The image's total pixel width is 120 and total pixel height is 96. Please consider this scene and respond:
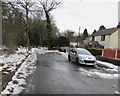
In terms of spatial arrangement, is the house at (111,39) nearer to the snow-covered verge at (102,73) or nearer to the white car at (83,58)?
the white car at (83,58)

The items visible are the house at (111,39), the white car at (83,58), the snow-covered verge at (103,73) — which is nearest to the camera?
the snow-covered verge at (103,73)

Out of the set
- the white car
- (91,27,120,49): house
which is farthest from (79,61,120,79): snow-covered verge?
(91,27,120,49): house

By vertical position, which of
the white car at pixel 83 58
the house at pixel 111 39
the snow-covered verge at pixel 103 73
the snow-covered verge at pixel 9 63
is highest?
the house at pixel 111 39

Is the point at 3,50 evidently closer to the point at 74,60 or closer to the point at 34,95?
the point at 74,60

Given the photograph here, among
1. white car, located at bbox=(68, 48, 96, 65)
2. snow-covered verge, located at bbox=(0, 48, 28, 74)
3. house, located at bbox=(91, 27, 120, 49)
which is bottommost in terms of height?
snow-covered verge, located at bbox=(0, 48, 28, 74)

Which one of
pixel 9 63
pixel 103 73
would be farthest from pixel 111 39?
pixel 103 73

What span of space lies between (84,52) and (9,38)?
8.65 meters

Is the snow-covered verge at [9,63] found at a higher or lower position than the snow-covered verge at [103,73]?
higher

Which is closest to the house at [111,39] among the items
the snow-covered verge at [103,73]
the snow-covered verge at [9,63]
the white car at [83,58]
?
the white car at [83,58]

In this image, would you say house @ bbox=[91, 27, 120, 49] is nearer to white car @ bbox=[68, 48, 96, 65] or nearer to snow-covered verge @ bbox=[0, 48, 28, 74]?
white car @ bbox=[68, 48, 96, 65]

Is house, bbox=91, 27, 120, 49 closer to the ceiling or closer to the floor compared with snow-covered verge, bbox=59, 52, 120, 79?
closer to the ceiling

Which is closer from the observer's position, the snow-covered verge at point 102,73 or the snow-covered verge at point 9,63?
the snow-covered verge at point 102,73

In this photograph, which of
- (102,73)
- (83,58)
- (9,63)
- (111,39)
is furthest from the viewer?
(111,39)

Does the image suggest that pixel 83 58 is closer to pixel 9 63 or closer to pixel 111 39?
pixel 9 63
